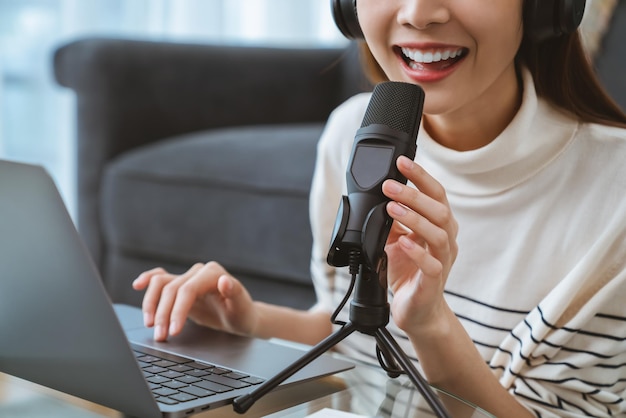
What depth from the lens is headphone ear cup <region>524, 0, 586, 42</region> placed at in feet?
2.85

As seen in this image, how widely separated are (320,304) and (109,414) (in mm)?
597

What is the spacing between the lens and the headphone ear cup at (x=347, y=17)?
0.98 m

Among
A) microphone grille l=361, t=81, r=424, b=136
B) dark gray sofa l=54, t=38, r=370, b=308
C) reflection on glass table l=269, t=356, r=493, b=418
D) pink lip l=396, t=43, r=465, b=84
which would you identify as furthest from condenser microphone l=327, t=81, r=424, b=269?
dark gray sofa l=54, t=38, r=370, b=308

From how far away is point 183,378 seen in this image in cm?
73

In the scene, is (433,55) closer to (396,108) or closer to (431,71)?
(431,71)

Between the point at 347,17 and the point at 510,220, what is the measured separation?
0.31 meters

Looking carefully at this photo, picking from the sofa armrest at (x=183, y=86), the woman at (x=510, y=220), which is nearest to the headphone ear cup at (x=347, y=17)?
the woman at (x=510, y=220)

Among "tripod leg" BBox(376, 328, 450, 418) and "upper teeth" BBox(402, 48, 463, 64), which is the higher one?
"upper teeth" BBox(402, 48, 463, 64)

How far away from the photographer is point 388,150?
2.18 ft

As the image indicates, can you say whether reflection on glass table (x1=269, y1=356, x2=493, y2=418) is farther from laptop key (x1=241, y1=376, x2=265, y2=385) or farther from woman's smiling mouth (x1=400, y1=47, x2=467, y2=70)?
woman's smiling mouth (x1=400, y1=47, x2=467, y2=70)

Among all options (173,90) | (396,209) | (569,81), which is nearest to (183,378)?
(396,209)

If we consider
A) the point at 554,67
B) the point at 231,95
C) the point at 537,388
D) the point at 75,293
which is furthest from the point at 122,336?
the point at 231,95

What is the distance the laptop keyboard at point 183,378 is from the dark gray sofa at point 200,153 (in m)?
0.97

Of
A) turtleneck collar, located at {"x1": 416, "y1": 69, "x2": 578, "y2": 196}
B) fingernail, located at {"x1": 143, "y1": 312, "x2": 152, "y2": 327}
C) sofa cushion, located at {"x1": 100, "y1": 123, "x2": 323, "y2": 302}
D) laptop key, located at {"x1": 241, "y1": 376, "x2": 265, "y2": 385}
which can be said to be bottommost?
sofa cushion, located at {"x1": 100, "y1": 123, "x2": 323, "y2": 302}
